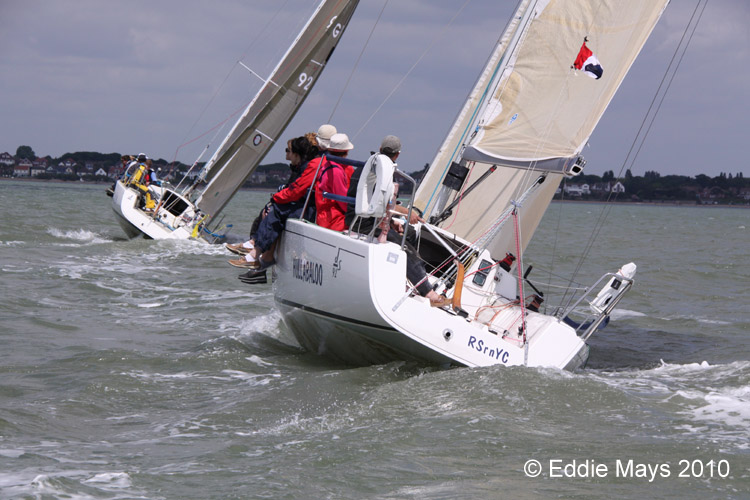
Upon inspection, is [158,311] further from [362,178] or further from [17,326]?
[362,178]

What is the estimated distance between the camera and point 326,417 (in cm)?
486

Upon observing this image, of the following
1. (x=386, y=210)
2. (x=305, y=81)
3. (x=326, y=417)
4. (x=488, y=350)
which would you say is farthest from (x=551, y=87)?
(x=305, y=81)

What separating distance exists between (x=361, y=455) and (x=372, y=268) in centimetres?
147

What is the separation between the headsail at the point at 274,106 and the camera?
16250mm

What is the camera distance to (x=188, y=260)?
1462 cm

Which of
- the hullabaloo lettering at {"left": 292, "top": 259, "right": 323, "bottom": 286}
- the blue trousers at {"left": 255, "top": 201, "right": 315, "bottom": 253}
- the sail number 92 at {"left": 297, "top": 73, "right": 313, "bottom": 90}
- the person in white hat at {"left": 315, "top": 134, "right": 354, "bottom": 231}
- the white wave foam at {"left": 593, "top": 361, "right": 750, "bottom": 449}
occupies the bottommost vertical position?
the white wave foam at {"left": 593, "top": 361, "right": 750, "bottom": 449}

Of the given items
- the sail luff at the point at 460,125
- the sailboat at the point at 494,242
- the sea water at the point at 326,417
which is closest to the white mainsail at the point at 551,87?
the sailboat at the point at 494,242

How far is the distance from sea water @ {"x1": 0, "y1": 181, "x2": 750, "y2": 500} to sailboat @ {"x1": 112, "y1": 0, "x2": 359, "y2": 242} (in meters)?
7.96

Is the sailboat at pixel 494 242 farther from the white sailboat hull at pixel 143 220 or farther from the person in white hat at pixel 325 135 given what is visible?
the white sailboat hull at pixel 143 220

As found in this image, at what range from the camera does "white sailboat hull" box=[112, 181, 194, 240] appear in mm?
16859

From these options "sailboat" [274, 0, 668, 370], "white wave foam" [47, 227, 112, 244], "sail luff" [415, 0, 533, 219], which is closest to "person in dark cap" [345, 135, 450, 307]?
"sailboat" [274, 0, 668, 370]

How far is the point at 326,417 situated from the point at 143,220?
42.1 ft

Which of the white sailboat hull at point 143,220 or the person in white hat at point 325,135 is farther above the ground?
the person in white hat at point 325,135

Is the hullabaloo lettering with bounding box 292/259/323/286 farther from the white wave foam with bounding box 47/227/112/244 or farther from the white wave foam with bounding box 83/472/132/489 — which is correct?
the white wave foam with bounding box 47/227/112/244
